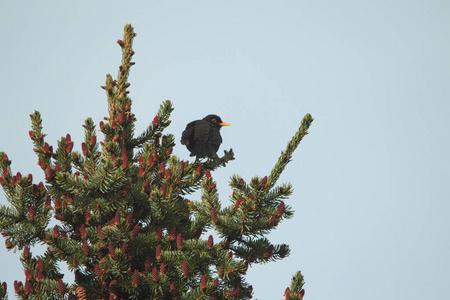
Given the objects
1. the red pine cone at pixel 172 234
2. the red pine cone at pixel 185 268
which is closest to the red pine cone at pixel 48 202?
the red pine cone at pixel 172 234

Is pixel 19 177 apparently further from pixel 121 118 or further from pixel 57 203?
pixel 121 118

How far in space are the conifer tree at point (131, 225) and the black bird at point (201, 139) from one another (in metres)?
2.43

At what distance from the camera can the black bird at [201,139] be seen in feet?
27.3

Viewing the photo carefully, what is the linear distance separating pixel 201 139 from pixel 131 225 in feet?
11.2

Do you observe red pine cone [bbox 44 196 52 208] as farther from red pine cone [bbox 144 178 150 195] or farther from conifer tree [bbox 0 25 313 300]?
red pine cone [bbox 144 178 150 195]

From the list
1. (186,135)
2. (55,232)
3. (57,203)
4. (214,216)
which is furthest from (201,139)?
(55,232)

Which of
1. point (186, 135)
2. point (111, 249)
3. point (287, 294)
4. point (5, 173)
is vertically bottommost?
point (287, 294)

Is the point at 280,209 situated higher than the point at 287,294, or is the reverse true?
the point at 280,209

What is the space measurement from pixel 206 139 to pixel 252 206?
12.1ft

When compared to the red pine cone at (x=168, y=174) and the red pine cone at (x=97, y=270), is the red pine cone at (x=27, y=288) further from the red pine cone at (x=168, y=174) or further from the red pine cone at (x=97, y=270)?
the red pine cone at (x=168, y=174)

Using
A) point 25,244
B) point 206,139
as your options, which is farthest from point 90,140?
point 206,139

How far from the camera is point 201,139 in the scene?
28.5 feet

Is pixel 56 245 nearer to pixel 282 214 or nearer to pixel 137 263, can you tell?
pixel 137 263

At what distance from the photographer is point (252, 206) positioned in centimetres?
511
